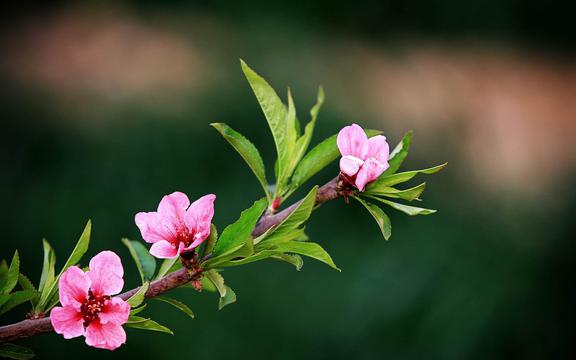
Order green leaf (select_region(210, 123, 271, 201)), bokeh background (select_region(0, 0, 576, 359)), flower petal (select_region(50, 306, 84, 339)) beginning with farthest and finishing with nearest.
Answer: bokeh background (select_region(0, 0, 576, 359)), green leaf (select_region(210, 123, 271, 201)), flower petal (select_region(50, 306, 84, 339))

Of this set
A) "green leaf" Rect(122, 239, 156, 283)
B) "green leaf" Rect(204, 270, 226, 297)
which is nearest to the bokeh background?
"green leaf" Rect(122, 239, 156, 283)

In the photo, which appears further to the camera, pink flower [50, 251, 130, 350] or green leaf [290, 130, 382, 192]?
green leaf [290, 130, 382, 192]

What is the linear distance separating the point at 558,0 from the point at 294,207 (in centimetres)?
338

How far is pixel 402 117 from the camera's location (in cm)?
302

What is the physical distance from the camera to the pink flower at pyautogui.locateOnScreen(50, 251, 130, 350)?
16.2 inches

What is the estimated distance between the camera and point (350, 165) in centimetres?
48

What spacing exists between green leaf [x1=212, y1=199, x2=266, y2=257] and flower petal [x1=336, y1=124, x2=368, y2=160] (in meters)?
0.08

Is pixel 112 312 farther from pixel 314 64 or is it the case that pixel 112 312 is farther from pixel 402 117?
pixel 402 117

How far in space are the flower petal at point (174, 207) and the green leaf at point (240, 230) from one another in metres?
0.04

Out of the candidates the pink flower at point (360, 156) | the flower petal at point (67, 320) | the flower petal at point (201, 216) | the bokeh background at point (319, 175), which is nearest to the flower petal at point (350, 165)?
the pink flower at point (360, 156)

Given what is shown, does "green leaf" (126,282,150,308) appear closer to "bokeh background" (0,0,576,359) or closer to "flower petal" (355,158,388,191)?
"flower petal" (355,158,388,191)

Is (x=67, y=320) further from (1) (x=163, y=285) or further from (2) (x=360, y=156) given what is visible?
(2) (x=360, y=156)

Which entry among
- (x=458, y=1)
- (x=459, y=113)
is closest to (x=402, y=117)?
(x=459, y=113)

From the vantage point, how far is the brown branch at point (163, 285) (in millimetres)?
427
